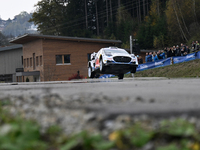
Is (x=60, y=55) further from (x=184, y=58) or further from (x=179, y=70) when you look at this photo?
(x=179, y=70)

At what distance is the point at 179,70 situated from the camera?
2791 centimetres

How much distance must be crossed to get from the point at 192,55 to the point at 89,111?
86.1ft

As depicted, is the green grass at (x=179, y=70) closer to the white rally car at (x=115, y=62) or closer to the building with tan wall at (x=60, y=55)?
the white rally car at (x=115, y=62)

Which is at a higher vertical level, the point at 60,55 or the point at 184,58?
the point at 60,55

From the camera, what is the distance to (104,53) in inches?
793

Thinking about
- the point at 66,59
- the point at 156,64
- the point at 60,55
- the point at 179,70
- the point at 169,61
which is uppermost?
the point at 60,55

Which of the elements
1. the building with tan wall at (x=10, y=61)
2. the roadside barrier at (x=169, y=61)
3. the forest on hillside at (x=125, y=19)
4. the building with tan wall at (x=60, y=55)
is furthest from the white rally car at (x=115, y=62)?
the building with tan wall at (x=10, y=61)

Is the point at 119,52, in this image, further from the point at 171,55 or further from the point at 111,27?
the point at 111,27

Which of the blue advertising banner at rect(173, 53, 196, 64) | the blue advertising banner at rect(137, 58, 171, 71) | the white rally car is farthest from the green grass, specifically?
the white rally car

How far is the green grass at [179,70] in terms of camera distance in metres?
25.8

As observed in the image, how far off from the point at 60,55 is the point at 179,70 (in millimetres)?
23735

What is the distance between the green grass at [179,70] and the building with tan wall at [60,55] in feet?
56.8

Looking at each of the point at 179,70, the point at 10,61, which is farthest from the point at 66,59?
the point at 179,70

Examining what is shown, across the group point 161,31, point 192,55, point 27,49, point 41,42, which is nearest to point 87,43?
point 41,42
